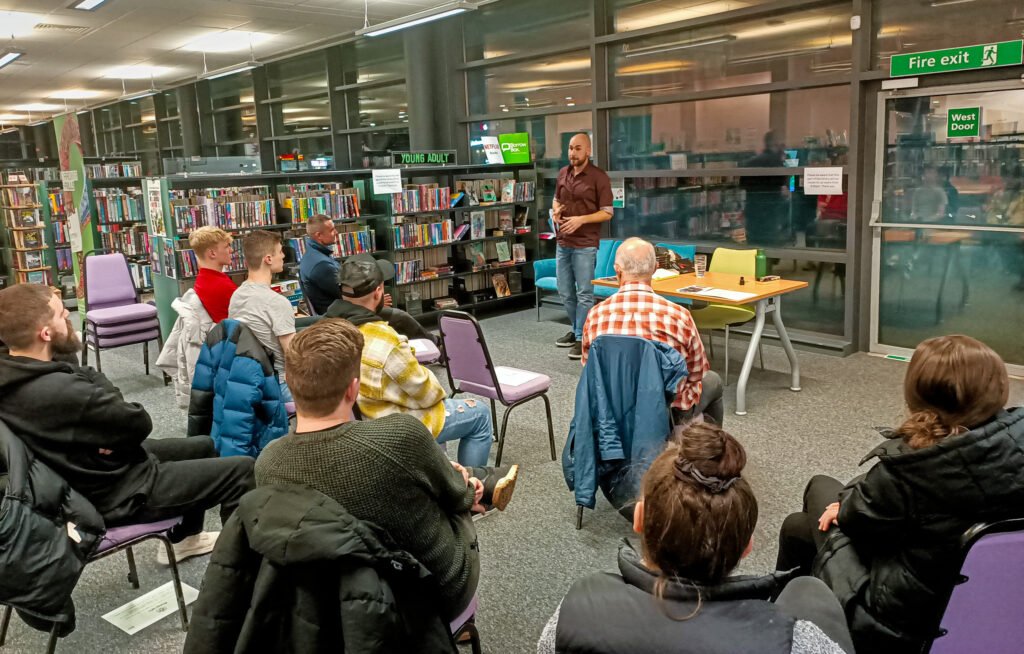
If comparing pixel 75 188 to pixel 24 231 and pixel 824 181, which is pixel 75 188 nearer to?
pixel 24 231

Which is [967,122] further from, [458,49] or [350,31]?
[350,31]

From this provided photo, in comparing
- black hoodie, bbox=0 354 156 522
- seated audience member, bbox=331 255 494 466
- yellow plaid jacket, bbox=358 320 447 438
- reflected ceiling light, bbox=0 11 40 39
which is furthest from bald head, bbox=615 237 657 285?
reflected ceiling light, bbox=0 11 40 39

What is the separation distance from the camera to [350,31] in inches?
380

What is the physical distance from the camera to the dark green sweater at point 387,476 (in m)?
1.63

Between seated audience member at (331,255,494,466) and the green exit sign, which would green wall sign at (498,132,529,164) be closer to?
the green exit sign

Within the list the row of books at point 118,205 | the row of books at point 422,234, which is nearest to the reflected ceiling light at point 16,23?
the row of books at point 118,205

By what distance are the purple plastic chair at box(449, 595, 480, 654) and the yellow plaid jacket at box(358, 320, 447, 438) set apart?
838 mm

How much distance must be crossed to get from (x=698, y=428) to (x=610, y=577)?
312mm

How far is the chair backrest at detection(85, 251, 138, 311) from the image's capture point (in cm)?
601

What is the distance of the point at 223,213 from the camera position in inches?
257

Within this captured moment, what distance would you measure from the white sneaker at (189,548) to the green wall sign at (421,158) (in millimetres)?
4975

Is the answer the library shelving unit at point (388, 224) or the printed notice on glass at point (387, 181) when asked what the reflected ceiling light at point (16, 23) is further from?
the printed notice on glass at point (387, 181)

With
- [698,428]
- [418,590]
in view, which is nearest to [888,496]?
[698,428]

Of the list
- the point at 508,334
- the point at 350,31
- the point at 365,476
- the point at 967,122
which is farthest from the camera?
the point at 350,31
